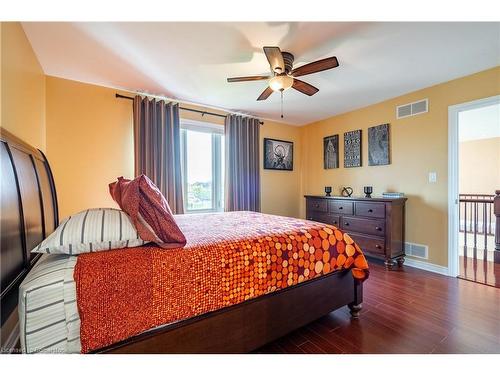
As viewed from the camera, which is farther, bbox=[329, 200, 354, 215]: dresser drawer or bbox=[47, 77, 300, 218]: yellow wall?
bbox=[329, 200, 354, 215]: dresser drawer

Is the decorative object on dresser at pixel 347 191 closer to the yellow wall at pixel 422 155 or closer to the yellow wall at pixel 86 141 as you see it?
the yellow wall at pixel 422 155

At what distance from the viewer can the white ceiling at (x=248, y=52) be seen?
1835mm

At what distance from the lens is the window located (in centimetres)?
359

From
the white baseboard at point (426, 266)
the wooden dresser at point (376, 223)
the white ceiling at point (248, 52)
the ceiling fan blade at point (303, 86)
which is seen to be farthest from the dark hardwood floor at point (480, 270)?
the ceiling fan blade at point (303, 86)

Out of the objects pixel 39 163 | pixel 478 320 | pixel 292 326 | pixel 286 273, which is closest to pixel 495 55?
pixel 478 320

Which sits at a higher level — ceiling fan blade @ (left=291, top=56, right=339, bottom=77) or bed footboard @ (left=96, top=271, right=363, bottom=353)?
ceiling fan blade @ (left=291, top=56, right=339, bottom=77)

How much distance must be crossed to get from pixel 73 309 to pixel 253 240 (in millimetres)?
947

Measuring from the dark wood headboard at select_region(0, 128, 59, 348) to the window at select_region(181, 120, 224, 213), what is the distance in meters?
1.88

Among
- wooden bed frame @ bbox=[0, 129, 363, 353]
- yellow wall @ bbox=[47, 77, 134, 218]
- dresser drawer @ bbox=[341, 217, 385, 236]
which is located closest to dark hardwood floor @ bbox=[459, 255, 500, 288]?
dresser drawer @ bbox=[341, 217, 385, 236]

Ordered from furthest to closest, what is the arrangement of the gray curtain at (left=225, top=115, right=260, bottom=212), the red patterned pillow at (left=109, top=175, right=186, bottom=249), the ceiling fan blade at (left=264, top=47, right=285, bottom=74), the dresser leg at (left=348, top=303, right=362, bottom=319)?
the gray curtain at (left=225, top=115, right=260, bottom=212)
the dresser leg at (left=348, top=303, right=362, bottom=319)
the ceiling fan blade at (left=264, top=47, right=285, bottom=74)
the red patterned pillow at (left=109, top=175, right=186, bottom=249)

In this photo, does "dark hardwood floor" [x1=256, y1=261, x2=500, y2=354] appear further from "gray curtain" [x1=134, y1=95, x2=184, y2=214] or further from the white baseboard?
"gray curtain" [x1=134, y1=95, x2=184, y2=214]

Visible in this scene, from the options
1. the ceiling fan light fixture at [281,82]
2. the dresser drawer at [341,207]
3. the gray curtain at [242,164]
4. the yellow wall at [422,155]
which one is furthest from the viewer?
the gray curtain at [242,164]

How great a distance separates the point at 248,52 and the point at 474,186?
7.04 meters

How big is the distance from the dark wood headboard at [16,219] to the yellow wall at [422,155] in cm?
412
